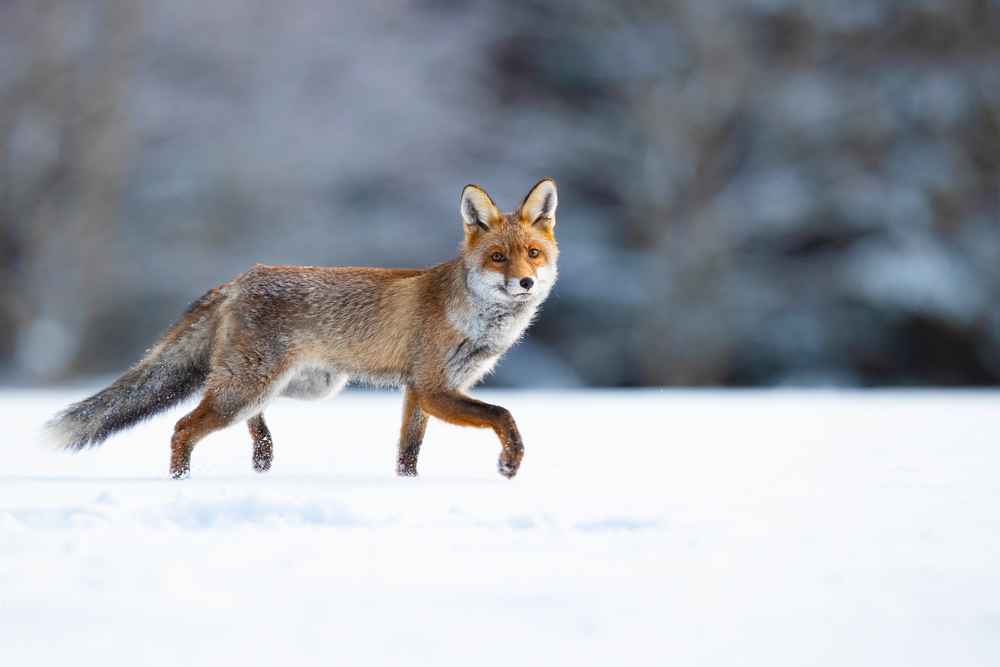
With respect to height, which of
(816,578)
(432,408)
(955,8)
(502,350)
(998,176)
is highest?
(955,8)

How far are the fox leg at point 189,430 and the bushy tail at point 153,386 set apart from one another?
0.42 meters

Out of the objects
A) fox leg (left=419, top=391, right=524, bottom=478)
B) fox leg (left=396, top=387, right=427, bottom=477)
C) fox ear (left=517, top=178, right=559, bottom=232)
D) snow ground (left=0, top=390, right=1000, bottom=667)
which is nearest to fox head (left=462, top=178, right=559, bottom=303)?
fox ear (left=517, top=178, right=559, bottom=232)

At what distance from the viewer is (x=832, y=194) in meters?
12.4

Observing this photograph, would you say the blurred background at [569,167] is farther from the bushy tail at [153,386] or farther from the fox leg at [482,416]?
the fox leg at [482,416]

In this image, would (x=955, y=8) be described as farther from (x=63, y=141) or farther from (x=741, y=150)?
(x=63, y=141)

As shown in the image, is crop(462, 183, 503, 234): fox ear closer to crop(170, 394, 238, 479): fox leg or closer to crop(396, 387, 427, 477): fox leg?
crop(396, 387, 427, 477): fox leg

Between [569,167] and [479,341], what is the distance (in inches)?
365

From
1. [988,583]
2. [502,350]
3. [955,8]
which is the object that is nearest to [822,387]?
[955,8]

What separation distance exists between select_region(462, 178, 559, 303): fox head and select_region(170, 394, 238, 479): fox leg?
1.42 m

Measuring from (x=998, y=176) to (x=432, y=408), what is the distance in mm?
12005

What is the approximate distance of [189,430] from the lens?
161 inches

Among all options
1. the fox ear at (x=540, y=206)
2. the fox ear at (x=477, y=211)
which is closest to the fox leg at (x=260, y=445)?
the fox ear at (x=477, y=211)

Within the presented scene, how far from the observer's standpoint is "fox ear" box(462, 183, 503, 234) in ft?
14.3

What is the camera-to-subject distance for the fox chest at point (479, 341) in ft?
13.8
